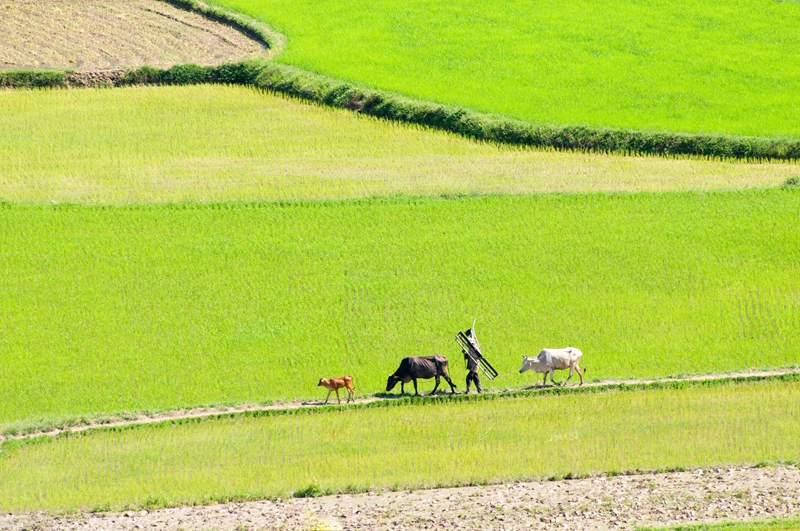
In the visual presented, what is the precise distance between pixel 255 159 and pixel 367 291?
924cm

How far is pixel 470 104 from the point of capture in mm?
42812

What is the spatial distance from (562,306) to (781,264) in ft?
19.1

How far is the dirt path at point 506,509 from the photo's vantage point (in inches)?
882

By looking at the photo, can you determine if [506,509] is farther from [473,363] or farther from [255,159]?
[255,159]

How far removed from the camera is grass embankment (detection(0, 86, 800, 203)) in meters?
37.5

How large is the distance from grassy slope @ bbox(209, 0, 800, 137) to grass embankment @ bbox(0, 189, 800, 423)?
22.8 ft

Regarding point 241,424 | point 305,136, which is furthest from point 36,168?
point 241,424

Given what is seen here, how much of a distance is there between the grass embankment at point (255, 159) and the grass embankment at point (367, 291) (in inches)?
55.4

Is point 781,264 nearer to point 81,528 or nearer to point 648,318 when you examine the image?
point 648,318

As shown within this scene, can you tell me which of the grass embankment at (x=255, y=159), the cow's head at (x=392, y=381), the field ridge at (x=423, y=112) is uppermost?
the field ridge at (x=423, y=112)

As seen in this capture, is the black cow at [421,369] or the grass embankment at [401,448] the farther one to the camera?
the black cow at [421,369]

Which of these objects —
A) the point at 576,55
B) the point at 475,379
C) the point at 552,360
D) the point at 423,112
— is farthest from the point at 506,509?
the point at 576,55

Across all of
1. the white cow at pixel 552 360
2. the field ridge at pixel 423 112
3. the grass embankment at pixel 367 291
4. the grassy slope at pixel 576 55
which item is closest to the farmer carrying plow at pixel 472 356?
the white cow at pixel 552 360

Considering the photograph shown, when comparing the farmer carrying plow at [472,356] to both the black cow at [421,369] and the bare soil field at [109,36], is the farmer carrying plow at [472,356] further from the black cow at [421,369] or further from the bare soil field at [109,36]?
the bare soil field at [109,36]
